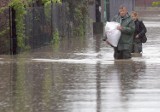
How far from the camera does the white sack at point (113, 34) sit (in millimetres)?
20906

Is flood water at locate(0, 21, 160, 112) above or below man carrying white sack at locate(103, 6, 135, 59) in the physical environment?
below

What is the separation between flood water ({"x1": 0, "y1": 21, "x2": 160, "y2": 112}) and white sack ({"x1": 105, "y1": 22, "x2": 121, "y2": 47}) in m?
0.56

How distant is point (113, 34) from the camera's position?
68.9 ft

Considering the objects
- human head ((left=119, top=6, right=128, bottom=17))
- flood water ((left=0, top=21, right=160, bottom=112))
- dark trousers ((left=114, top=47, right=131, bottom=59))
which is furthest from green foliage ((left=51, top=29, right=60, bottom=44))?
human head ((left=119, top=6, right=128, bottom=17))

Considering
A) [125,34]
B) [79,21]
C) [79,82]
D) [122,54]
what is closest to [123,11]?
[125,34]

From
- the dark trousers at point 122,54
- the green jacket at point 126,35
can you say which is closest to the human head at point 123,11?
the green jacket at point 126,35

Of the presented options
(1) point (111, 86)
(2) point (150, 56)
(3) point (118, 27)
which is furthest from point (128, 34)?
(1) point (111, 86)

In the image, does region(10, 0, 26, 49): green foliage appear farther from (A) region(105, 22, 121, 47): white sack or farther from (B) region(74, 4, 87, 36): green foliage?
(B) region(74, 4, 87, 36): green foliage

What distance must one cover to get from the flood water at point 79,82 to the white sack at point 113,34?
0.56 metres

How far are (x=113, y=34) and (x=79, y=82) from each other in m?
5.60

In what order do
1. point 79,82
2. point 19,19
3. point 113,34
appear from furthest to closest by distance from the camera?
point 19,19 < point 113,34 < point 79,82

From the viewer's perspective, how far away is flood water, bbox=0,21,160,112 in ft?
40.4

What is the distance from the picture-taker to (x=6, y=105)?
490 inches

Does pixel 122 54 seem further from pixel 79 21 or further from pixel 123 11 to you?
pixel 79 21
